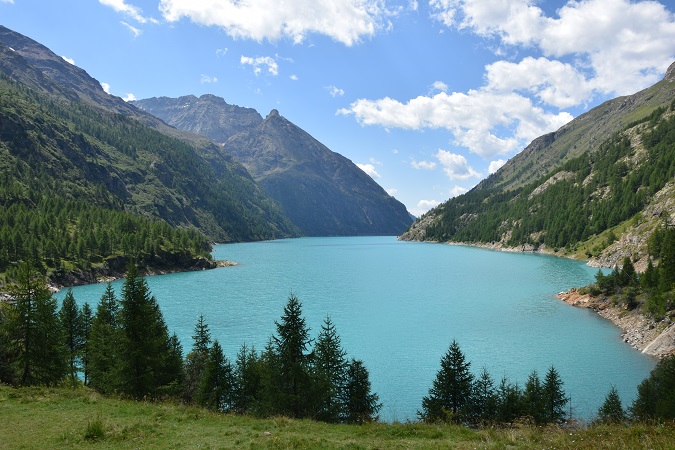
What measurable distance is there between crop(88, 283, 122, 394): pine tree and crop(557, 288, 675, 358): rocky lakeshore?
61.8m

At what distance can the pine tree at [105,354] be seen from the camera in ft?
107

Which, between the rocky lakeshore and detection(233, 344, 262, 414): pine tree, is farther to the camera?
the rocky lakeshore

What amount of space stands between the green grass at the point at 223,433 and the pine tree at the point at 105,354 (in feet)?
25.8

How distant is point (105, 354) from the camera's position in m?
38.5

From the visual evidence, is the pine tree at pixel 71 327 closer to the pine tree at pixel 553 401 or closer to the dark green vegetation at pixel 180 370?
the dark green vegetation at pixel 180 370

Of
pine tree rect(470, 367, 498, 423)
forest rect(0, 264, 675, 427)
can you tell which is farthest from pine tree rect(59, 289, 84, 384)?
pine tree rect(470, 367, 498, 423)

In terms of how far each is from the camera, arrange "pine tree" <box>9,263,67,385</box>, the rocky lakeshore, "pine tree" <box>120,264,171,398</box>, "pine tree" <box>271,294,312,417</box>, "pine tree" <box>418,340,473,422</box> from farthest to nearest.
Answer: the rocky lakeshore < "pine tree" <box>418,340,473,422</box> < "pine tree" <box>9,263,67,385</box> < "pine tree" <box>120,264,171,398</box> < "pine tree" <box>271,294,312,417</box>

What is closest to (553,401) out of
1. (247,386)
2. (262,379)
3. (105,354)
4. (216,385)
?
(262,379)

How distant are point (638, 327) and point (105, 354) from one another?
72579 mm

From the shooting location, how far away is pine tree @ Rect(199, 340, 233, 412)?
112ft

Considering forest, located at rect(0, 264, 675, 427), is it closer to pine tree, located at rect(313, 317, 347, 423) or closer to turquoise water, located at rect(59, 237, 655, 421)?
pine tree, located at rect(313, 317, 347, 423)

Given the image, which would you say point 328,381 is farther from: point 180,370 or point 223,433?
point 180,370

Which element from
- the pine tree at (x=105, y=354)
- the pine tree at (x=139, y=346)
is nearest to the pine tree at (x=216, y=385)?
the pine tree at (x=139, y=346)

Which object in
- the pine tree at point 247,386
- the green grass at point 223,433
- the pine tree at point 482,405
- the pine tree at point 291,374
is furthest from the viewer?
the pine tree at point 247,386
